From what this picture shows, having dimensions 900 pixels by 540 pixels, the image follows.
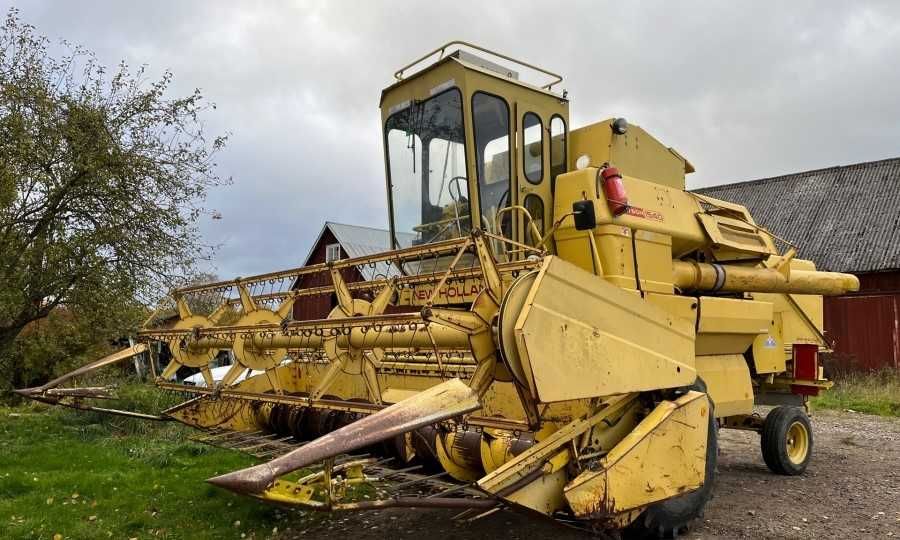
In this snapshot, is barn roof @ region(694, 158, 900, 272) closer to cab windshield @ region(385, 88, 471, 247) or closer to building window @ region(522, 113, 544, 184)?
building window @ region(522, 113, 544, 184)

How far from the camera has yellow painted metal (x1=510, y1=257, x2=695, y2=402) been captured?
3357 mm

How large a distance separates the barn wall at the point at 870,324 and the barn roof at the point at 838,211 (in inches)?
20.7

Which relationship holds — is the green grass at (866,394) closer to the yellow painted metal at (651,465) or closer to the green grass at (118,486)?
the yellow painted metal at (651,465)

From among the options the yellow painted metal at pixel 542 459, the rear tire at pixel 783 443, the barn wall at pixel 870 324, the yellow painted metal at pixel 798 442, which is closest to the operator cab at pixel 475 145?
the yellow painted metal at pixel 542 459

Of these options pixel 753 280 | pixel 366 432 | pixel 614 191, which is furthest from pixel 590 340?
pixel 753 280

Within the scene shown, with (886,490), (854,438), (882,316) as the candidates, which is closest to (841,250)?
(882,316)

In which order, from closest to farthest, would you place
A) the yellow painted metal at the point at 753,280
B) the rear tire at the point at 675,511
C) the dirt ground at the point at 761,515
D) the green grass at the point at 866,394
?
the rear tire at the point at 675,511, the dirt ground at the point at 761,515, the yellow painted metal at the point at 753,280, the green grass at the point at 866,394

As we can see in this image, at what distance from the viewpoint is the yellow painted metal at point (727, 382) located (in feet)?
18.8

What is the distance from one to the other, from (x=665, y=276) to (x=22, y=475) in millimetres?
6427

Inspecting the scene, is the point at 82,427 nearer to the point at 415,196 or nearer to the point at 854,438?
the point at 415,196

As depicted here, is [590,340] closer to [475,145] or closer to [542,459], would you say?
[542,459]

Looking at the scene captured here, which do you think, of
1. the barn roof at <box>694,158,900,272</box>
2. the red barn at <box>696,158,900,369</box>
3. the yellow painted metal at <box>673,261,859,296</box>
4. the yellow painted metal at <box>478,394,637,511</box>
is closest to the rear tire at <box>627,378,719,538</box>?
the yellow painted metal at <box>478,394,637,511</box>

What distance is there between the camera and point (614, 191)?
5.11 meters

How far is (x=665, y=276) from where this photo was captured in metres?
5.43
